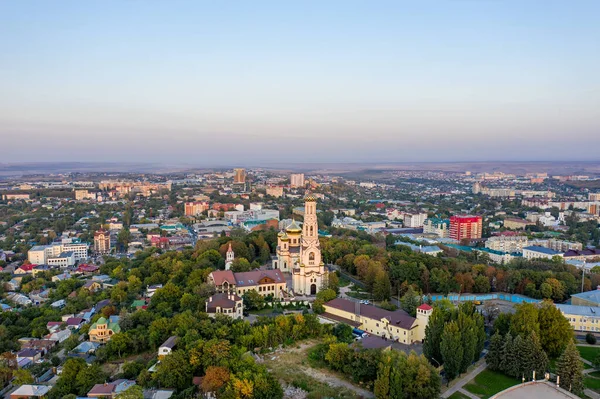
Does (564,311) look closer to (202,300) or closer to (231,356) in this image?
(231,356)

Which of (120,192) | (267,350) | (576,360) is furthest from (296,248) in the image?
(120,192)

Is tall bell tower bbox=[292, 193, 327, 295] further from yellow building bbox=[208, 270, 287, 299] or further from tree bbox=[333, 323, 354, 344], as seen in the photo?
tree bbox=[333, 323, 354, 344]

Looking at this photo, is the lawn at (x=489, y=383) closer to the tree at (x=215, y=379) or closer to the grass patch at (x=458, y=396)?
the grass patch at (x=458, y=396)

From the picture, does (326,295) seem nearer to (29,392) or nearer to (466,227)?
(29,392)

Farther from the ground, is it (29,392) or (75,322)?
(29,392)

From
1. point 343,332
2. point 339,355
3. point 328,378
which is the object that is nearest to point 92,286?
point 343,332
